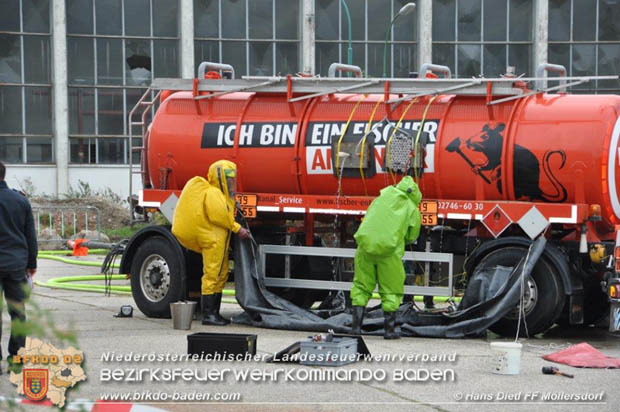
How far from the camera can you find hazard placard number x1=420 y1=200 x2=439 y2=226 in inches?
462

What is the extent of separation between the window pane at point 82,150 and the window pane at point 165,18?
17.2ft

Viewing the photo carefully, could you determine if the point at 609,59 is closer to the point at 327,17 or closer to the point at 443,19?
the point at 443,19

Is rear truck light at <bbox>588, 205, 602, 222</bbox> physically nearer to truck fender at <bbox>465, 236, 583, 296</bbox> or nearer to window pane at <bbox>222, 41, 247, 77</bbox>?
truck fender at <bbox>465, 236, 583, 296</bbox>

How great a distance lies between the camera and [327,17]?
143 ft

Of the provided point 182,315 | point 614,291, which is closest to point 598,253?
point 614,291

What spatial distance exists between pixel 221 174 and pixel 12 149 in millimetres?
31687

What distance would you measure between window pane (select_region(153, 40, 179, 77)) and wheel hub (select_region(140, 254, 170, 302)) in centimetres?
3044

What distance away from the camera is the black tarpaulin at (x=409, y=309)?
1105 cm

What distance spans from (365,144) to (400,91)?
29.2 inches

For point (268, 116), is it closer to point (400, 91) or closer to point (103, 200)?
point (400, 91)

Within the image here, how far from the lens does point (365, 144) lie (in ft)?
39.8

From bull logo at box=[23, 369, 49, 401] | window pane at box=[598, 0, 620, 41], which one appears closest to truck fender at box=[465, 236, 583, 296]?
bull logo at box=[23, 369, 49, 401]

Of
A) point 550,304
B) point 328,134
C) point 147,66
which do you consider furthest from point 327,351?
point 147,66

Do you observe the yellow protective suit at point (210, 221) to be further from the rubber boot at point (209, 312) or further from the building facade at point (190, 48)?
the building facade at point (190, 48)
